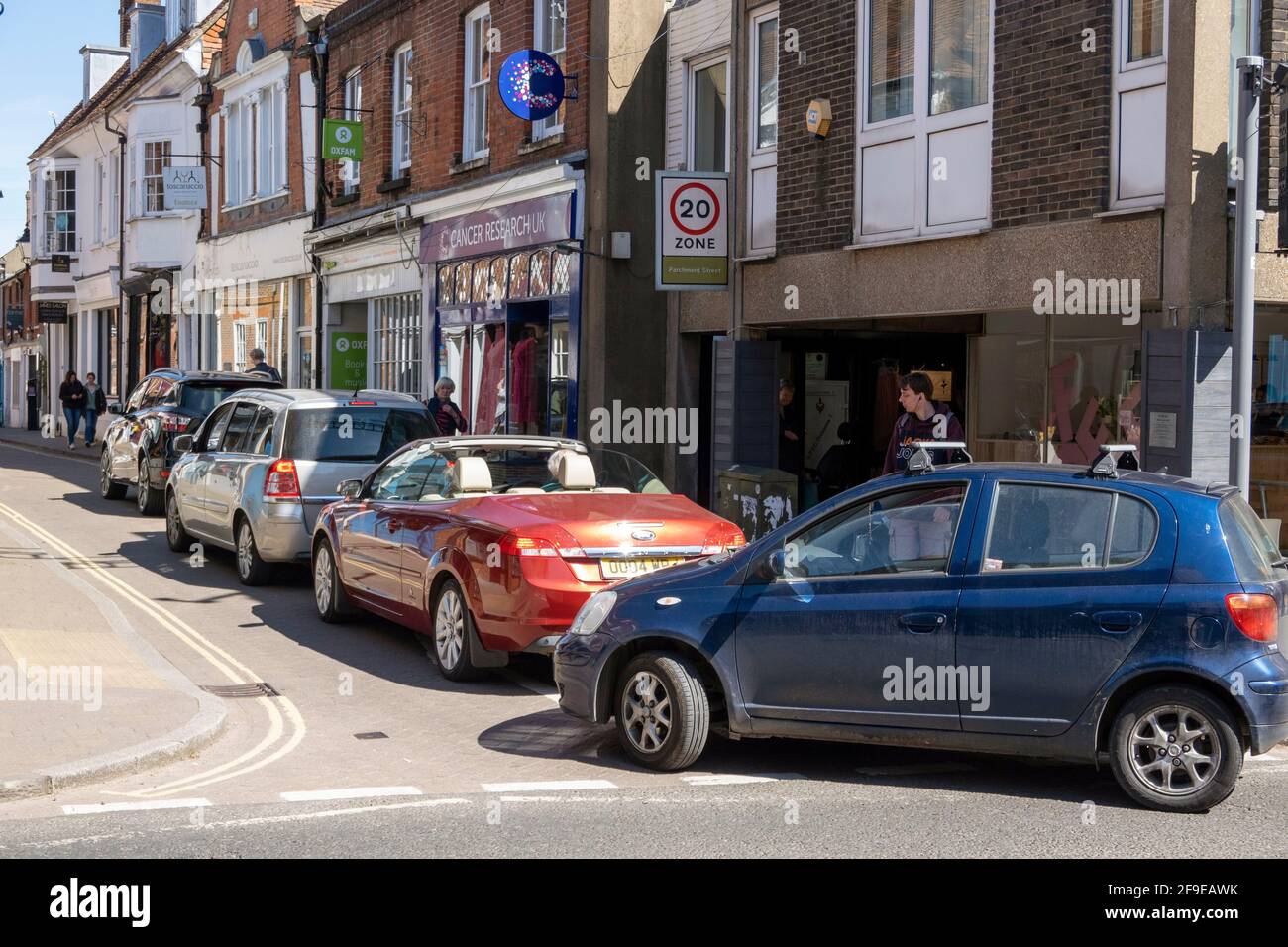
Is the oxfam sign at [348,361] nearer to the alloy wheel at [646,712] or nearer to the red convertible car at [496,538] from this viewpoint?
the red convertible car at [496,538]

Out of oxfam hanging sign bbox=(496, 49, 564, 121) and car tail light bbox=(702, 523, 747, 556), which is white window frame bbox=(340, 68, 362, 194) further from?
car tail light bbox=(702, 523, 747, 556)

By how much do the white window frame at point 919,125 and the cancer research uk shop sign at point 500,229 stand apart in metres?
5.53

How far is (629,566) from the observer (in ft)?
30.3

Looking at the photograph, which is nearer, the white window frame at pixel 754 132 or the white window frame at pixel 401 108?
the white window frame at pixel 754 132

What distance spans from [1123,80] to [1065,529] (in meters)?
6.37

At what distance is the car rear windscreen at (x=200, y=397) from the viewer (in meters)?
19.5

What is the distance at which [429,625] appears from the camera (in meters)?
10.1

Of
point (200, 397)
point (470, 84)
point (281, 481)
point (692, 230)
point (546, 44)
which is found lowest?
point (281, 481)

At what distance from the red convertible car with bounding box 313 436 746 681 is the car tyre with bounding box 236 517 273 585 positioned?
6.59 feet

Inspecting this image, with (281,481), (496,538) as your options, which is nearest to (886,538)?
(496,538)

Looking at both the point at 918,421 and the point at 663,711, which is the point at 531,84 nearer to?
the point at 918,421

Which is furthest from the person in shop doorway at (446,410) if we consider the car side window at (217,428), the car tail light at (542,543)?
the car tail light at (542,543)

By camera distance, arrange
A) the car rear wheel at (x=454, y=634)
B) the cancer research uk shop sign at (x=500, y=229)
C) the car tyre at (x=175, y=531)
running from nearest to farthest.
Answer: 1. the car rear wheel at (x=454, y=634)
2. the car tyre at (x=175, y=531)
3. the cancer research uk shop sign at (x=500, y=229)
